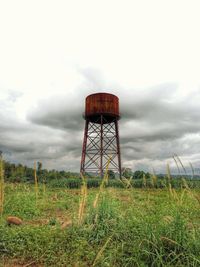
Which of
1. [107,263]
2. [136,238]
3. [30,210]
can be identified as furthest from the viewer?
[30,210]

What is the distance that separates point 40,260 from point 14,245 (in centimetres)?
61

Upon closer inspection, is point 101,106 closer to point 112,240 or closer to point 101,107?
point 101,107

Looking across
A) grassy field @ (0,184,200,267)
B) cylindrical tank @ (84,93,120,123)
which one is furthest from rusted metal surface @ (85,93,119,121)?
grassy field @ (0,184,200,267)

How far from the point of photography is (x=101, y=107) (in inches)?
961

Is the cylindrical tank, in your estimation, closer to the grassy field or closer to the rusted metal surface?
the rusted metal surface

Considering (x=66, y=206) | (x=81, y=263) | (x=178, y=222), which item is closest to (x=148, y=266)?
(x=178, y=222)

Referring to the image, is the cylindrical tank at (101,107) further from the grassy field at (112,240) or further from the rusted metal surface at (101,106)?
the grassy field at (112,240)

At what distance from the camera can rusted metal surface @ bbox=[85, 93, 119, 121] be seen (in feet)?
80.0

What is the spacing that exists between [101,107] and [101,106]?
3.8 inches

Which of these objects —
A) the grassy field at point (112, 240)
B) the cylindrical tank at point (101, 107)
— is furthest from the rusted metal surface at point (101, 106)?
the grassy field at point (112, 240)

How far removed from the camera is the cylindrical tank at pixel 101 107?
2439 centimetres

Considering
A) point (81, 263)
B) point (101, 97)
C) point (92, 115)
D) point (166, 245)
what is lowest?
point (81, 263)

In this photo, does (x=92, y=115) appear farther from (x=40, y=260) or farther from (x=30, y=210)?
(x=40, y=260)

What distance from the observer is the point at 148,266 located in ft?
10.6
